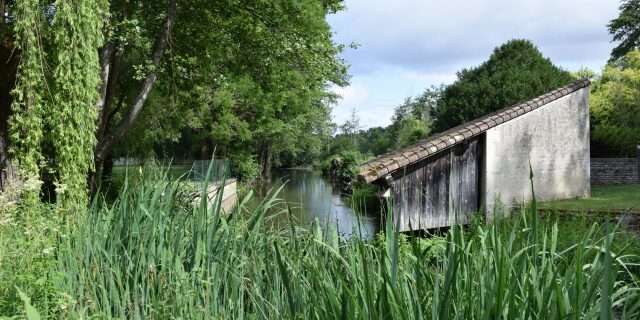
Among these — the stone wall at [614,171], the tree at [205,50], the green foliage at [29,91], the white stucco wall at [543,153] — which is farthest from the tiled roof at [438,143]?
the stone wall at [614,171]

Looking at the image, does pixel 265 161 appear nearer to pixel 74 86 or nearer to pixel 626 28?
pixel 626 28

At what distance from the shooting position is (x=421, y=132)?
127ft

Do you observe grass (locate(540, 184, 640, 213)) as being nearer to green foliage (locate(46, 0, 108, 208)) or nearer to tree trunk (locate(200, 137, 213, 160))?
green foliage (locate(46, 0, 108, 208))

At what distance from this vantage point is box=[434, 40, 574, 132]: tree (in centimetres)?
2695

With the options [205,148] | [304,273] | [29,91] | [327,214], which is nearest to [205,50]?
[29,91]

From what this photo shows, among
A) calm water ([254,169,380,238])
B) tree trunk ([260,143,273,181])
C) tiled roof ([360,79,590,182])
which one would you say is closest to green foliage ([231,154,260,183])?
calm water ([254,169,380,238])

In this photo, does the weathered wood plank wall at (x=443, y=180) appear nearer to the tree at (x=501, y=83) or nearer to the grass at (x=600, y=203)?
the grass at (x=600, y=203)

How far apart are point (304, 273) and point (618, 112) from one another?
2663cm

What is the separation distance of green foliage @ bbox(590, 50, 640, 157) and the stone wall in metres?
2.01

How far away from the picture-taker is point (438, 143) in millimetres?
11195

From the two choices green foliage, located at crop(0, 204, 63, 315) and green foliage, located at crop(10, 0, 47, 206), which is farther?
green foliage, located at crop(10, 0, 47, 206)

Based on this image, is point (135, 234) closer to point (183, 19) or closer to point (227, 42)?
point (227, 42)

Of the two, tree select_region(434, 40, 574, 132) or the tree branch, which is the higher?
tree select_region(434, 40, 574, 132)

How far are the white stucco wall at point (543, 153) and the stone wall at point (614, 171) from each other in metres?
10.1
